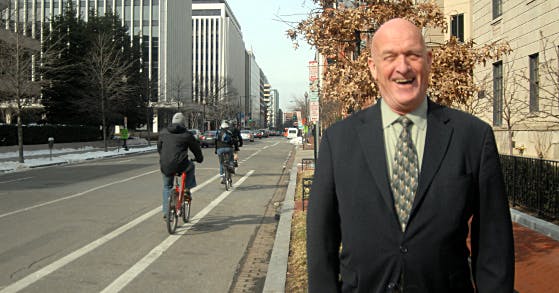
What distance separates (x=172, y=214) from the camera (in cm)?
808

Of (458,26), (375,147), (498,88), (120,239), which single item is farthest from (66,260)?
(458,26)

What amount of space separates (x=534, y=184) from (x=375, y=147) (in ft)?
26.7

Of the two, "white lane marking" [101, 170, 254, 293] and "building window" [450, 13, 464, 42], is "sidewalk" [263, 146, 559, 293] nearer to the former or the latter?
"white lane marking" [101, 170, 254, 293]

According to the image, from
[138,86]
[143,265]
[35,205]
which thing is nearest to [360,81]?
[143,265]

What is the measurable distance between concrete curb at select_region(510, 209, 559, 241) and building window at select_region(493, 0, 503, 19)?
1096 cm

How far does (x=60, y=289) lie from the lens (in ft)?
17.0

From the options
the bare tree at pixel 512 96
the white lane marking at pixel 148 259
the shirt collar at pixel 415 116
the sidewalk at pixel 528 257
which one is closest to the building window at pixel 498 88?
the bare tree at pixel 512 96

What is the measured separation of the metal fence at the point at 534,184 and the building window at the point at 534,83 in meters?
4.62

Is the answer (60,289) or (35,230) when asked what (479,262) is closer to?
(60,289)

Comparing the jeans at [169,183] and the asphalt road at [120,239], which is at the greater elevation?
the jeans at [169,183]

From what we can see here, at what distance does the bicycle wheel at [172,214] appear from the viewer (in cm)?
791

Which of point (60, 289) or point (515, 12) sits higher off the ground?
point (515, 12)

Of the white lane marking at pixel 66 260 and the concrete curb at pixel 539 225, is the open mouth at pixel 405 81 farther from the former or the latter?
the concrete curb at pixel 539 225

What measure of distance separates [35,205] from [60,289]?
628cm
